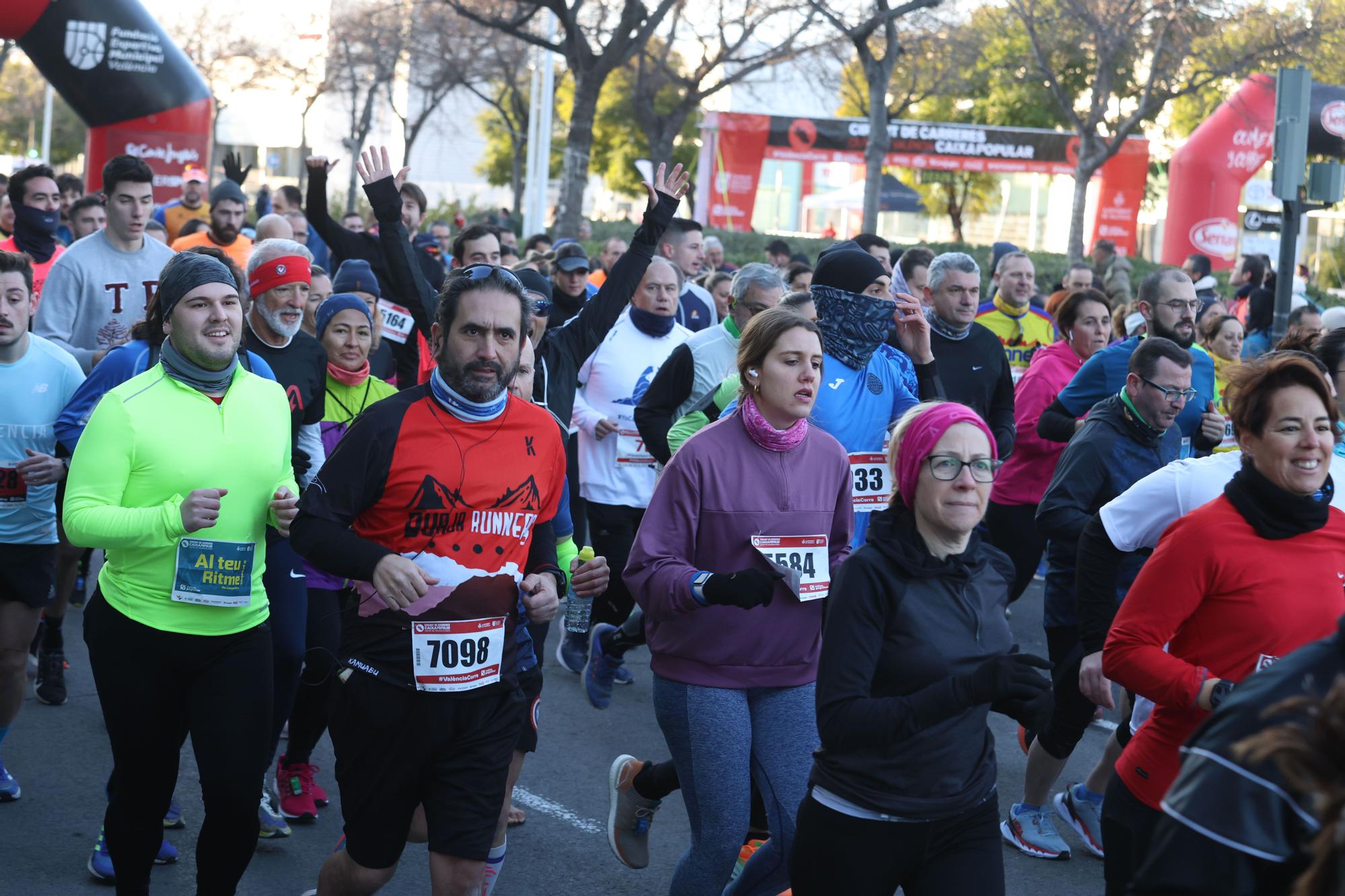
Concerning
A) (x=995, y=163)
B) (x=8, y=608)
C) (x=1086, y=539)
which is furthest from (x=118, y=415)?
(x=995, y=163)

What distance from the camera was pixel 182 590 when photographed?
394cm

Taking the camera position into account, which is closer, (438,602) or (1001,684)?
(1001,684)

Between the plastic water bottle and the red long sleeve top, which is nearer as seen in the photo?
the red long sleeve top

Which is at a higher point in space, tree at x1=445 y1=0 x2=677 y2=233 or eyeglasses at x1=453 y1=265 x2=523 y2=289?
tree at x1=445 y1=0 x2=677 y2=233

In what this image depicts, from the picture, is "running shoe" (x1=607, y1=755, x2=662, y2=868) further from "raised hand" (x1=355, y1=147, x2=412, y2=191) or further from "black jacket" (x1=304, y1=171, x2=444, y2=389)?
"raised hand" (x1=355, y1=147, x2=412, y2=191)

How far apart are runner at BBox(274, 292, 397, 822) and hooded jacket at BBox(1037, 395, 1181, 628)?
8.26 feet

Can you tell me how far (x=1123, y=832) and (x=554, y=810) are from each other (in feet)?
9.37

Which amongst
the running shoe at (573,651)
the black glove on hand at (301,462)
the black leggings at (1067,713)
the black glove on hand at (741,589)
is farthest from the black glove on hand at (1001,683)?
the running shoe at (573,651)

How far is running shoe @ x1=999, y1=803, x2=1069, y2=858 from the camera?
5562 millimetres

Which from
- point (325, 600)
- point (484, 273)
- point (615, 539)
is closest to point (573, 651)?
point (615, 539)

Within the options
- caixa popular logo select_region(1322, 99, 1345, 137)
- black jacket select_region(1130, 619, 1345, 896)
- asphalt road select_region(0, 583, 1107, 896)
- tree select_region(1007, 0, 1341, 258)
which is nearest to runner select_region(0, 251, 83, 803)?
asphalt road select_region(0, 583, 1107, 896)

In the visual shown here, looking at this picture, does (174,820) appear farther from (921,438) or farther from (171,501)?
(921,438)

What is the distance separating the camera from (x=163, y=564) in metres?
3.97

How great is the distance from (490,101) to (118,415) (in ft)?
140
